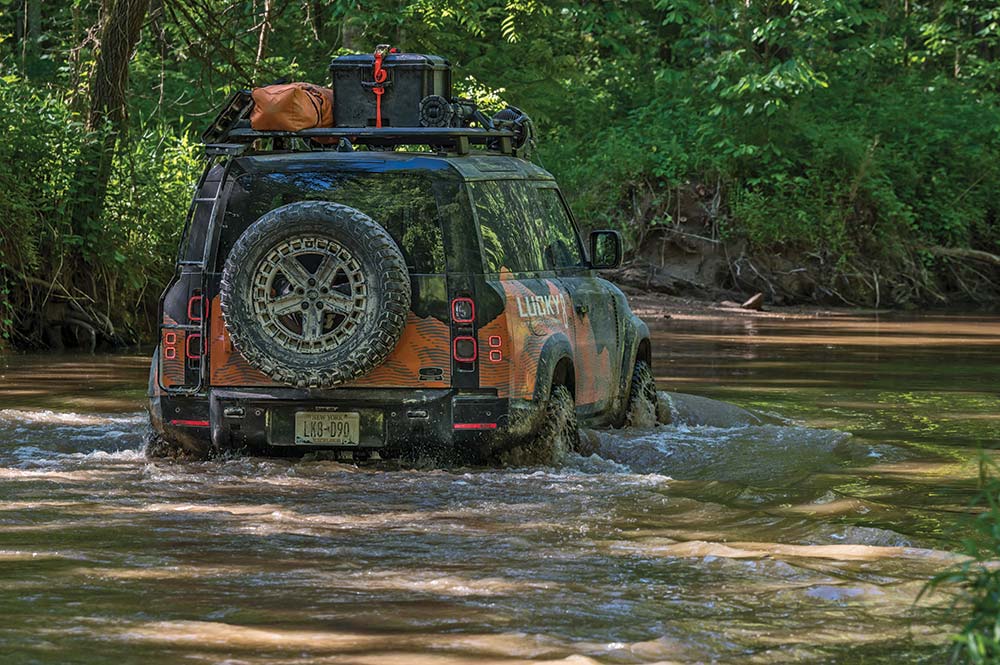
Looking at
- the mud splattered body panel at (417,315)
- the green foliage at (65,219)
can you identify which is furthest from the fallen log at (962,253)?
the mud splattered body panel at (417,315)

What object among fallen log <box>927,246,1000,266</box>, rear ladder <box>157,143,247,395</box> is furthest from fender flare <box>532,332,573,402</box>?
fallen log <box>927,246,1000,266</box>

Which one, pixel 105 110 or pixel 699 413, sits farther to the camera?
pixel 105 110

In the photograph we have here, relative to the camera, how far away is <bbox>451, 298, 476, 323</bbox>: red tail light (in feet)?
30.0

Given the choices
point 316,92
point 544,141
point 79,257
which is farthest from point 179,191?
point 544,141

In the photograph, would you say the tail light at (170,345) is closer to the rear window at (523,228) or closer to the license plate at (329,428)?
the license plate at (329,428)

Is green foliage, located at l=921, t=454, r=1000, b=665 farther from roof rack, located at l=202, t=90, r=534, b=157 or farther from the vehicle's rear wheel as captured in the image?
roof rack, located at l=202, t=90, r=534, b=157

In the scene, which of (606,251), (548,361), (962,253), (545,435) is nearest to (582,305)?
(606,251)

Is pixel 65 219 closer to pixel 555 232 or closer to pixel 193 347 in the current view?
pixel 555 232

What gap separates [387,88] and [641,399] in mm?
2815

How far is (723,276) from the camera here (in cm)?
2983

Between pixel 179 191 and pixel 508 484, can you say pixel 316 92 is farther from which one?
pixel 179 191

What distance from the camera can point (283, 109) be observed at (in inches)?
395

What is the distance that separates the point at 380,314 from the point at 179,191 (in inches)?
449

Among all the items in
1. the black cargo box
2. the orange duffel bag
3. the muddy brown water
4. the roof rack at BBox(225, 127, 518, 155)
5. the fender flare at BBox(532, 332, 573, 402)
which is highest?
the black cargo box
